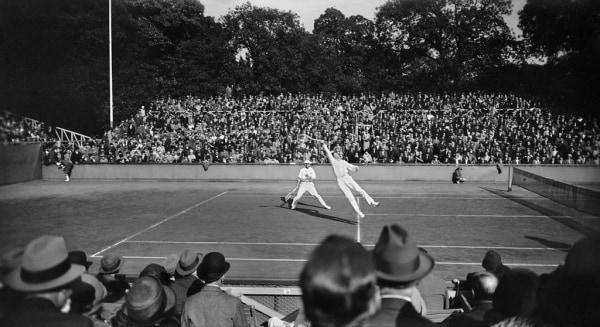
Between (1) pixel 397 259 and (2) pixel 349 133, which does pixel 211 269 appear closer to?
(1) pixel 397 259

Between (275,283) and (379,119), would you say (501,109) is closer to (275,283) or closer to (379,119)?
(379,119)

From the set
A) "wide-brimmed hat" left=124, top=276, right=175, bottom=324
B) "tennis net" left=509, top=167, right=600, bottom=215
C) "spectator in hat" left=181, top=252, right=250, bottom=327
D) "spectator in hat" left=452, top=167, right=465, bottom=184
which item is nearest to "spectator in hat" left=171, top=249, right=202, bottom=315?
"spectator in hat" left=181, top=252, right=250, bottom=327

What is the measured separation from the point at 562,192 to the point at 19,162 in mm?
27826

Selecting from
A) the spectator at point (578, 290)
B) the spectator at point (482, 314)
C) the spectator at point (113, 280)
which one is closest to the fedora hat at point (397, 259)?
the spectator at point (578, 290)

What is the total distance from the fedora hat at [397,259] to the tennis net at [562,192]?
15.4 metres

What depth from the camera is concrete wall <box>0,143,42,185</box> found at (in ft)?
89.2

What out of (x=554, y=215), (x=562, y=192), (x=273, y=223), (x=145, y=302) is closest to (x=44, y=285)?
(x=145, y=302)

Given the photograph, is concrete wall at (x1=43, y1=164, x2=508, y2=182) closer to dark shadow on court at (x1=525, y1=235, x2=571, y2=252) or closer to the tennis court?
the tennis court

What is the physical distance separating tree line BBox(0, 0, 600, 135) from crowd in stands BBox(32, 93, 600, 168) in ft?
8.62

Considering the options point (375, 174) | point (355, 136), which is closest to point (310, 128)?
point (355, 136)

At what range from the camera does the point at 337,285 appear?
6.94ft

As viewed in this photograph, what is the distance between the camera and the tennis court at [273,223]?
11.5 meters

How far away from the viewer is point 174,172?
2998cm

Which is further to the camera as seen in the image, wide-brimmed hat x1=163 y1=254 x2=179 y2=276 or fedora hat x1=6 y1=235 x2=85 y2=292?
wide-brimmed hat x1=163 y1=254 x2=179 y2=276
